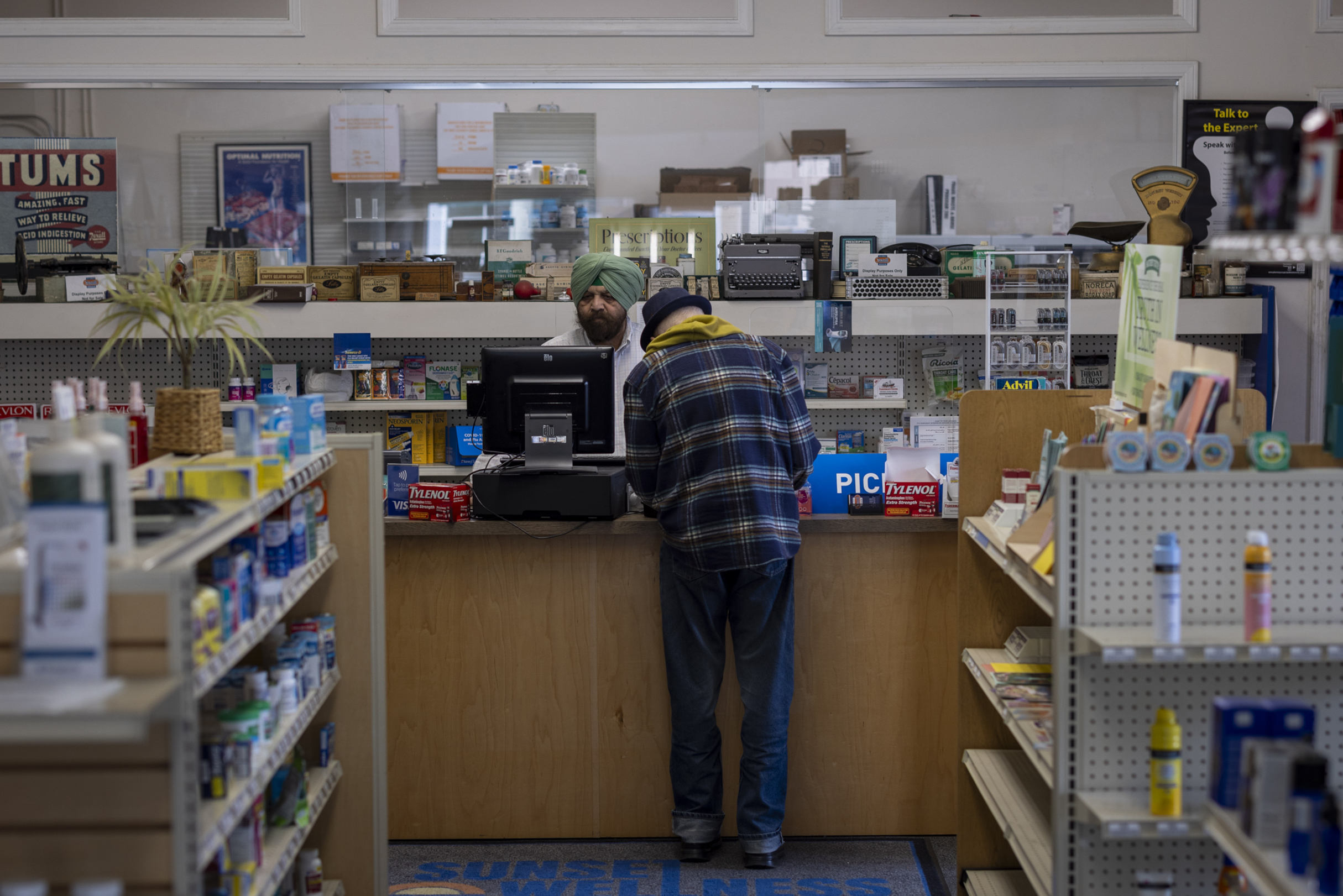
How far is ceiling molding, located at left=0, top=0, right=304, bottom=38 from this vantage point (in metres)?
6.31

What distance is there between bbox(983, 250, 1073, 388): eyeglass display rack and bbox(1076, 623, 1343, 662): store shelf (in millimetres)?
3082

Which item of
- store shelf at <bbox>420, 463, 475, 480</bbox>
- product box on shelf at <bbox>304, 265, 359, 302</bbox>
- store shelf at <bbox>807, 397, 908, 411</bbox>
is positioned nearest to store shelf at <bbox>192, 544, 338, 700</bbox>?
store shelf at <bbox>420, 463, 475, 480</bbox>

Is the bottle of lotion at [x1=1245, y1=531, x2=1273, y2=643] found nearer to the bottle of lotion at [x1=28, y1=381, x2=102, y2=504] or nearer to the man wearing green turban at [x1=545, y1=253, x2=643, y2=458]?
the bottle of lotion at [x1=28, y1=381, x2=102, y2=504]

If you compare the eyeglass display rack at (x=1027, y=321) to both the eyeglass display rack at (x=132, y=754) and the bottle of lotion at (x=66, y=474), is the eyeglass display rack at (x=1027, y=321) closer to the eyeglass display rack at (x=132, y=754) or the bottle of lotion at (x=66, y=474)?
the eyeglass display rack at (x=132, y=754)

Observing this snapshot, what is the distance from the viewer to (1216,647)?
220 cm

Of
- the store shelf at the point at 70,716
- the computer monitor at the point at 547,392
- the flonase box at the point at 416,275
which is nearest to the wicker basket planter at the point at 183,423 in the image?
the store shelf at the point at 70,716

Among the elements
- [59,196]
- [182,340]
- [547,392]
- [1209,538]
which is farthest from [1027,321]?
[59,196]

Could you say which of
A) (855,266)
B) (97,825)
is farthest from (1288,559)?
(855,266)

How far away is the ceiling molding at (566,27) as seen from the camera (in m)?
6.35

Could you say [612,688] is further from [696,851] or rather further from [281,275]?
[281,275]

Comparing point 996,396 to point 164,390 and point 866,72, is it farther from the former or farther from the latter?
point 866,72

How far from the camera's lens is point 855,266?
6164mm

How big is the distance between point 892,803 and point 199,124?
5561 millimetres

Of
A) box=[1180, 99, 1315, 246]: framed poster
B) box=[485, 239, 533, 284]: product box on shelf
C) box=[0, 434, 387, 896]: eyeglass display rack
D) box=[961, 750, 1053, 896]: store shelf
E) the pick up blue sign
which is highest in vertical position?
box=[1180, 99, 1315, 246]: framed poster
